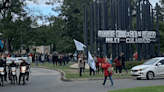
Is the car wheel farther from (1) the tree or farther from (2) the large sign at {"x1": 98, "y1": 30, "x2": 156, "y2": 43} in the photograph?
(1) the tree

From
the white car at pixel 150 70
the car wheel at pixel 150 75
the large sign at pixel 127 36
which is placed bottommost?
the car wheel at pixel 150 75

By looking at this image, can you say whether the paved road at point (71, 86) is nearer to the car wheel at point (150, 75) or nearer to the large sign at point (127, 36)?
the car wheel at point (150, 75)

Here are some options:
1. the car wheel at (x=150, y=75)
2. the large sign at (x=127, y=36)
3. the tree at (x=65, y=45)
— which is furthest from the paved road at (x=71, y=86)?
the tree at (x=65, y=45)

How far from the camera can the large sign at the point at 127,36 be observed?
32812 millimetres

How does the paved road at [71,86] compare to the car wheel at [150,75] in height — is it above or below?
below

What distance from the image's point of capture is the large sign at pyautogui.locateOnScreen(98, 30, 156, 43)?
3281 centimetres

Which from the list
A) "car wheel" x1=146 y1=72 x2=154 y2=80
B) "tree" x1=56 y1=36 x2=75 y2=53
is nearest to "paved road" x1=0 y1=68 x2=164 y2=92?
"car wheel" x1=146 y1=72 x2=154 y2=80

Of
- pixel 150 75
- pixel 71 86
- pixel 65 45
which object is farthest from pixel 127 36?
pixel 65 45

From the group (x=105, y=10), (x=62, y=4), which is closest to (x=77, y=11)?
(x=62, y=4)

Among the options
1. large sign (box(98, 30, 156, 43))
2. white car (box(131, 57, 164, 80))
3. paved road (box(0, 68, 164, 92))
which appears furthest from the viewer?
large sign (box(98, 30, 156, 43))

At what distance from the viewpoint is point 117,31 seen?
33.2 metres

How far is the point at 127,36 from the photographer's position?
33.8 m

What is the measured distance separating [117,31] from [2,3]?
50.0ft

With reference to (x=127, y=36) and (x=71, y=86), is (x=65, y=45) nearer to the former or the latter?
Answer: (x=127, y=36)
